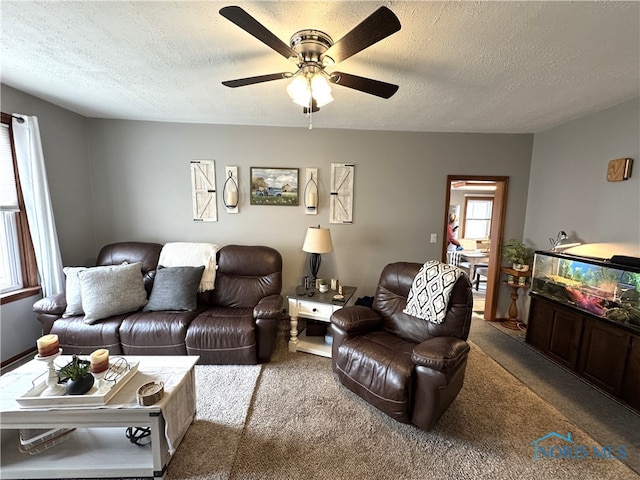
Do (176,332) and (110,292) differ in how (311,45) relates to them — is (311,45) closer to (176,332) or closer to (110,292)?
(176,332)

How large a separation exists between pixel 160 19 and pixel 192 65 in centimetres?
→ 47

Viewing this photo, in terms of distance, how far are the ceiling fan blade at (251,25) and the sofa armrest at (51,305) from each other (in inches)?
113

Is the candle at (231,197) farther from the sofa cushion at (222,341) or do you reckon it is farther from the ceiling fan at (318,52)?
the ceiling fan at (318,52)

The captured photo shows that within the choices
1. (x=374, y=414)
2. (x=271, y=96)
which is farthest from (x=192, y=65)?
(x=374, y=414)

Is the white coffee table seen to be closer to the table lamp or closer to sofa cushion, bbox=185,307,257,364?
sofa cushion, bbox=185,307,257,364

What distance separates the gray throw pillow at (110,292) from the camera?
7.71 feet

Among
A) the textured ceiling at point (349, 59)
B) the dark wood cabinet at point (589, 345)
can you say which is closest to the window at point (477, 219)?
the textured ceiling at point (349, 59)

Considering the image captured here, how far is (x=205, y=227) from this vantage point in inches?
132

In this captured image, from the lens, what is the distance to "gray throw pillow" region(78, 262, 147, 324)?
7.71ft

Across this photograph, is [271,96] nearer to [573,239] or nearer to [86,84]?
[86,84]

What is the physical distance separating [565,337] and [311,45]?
3344 millimetres

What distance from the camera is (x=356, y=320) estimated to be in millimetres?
2219

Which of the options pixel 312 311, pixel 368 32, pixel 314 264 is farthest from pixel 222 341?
pixel 368 32

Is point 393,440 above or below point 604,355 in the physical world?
below
